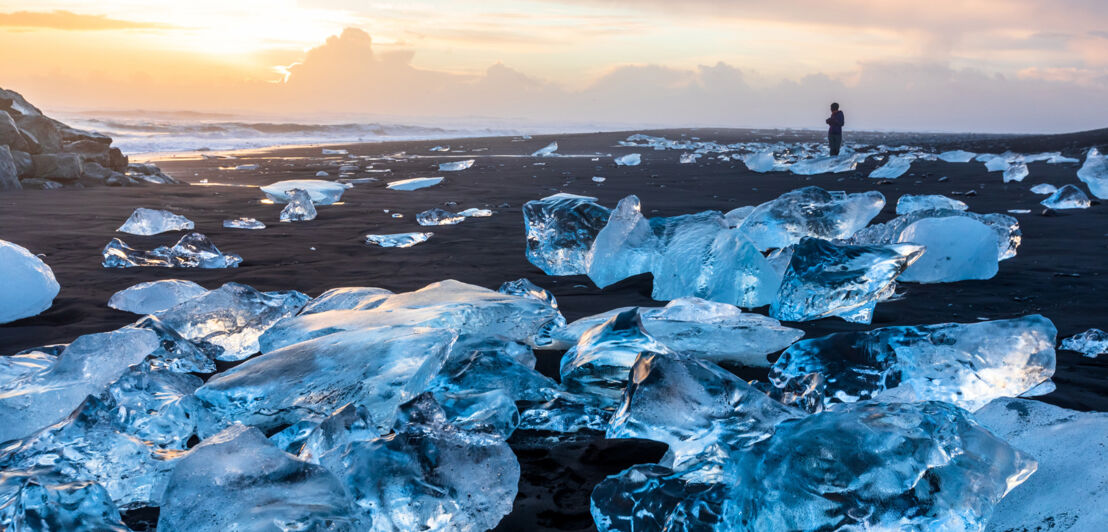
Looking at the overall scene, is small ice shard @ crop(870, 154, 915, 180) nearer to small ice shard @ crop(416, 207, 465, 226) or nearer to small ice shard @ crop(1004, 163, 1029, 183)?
small ice shard @ crop(1004, 163, 1029, 183)

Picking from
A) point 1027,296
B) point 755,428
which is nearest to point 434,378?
point 755,428

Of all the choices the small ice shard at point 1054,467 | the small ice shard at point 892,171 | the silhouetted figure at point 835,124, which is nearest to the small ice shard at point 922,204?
the small ice shard at point 892,171

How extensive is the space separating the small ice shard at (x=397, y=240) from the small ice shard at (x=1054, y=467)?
3010 millimetres

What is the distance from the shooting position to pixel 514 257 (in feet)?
11.8

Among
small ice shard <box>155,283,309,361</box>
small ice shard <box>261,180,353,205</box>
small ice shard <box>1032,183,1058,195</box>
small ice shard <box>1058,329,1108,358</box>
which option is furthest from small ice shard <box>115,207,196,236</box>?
small ice shard <box>1032,183,1058,195</box>

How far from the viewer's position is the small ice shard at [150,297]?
2.63 m

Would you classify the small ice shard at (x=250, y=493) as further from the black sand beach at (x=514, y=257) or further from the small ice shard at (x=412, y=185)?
the small ice shard at (x=412, y=185)

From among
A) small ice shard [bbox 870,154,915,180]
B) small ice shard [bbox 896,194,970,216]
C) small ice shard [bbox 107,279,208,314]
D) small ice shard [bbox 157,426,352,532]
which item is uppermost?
small ice shard [bbox 870,154,915,180]

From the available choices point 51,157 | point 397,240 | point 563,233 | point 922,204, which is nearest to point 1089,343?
point 563,233

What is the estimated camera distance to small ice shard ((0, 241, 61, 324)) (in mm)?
2477

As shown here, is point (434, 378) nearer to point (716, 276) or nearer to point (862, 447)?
point (862, 447)

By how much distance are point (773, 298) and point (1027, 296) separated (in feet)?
3.08

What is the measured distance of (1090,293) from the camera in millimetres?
2600

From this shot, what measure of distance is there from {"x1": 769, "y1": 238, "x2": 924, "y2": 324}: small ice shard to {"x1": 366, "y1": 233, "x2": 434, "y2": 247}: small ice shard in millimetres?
2172
